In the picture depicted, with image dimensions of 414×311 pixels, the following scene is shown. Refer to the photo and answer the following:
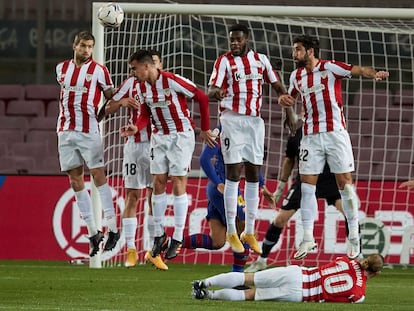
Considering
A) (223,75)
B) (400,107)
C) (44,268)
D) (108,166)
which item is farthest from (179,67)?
(223,75)

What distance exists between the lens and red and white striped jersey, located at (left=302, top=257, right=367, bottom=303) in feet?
31.4

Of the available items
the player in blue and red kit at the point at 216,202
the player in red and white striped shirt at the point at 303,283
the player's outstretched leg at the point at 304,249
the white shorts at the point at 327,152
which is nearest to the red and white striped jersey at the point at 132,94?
Answer: the player in blue and red kit at the point at 216,202

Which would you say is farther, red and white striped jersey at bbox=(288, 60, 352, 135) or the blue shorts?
the blue shorts

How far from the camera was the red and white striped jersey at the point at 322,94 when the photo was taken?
458 inches

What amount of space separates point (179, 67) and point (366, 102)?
2.76m

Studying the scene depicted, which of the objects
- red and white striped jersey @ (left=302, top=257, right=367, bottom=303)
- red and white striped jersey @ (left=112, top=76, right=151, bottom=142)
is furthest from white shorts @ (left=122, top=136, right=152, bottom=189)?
red and white striped jersey @ (left=302, top=257, right=367, bottom=303)

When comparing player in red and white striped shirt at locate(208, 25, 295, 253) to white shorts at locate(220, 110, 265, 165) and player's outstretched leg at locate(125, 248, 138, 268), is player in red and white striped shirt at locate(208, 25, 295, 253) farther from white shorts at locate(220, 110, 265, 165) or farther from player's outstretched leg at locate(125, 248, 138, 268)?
player's outstretched leg at locate(125, 248, 138, 268)

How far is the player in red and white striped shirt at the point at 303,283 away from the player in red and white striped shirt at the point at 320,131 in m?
1.80

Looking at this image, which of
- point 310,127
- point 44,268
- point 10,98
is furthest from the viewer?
point 10,98

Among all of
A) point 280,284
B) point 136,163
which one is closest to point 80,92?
point 136,163

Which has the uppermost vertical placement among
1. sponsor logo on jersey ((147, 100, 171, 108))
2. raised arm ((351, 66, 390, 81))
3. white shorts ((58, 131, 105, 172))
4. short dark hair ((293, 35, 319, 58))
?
short dark hair ((293, 35, 319, 58))

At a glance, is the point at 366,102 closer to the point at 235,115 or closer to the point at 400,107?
the point at 400,107

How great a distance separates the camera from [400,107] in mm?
17031

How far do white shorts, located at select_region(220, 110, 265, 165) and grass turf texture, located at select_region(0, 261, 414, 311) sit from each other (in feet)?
4.24
